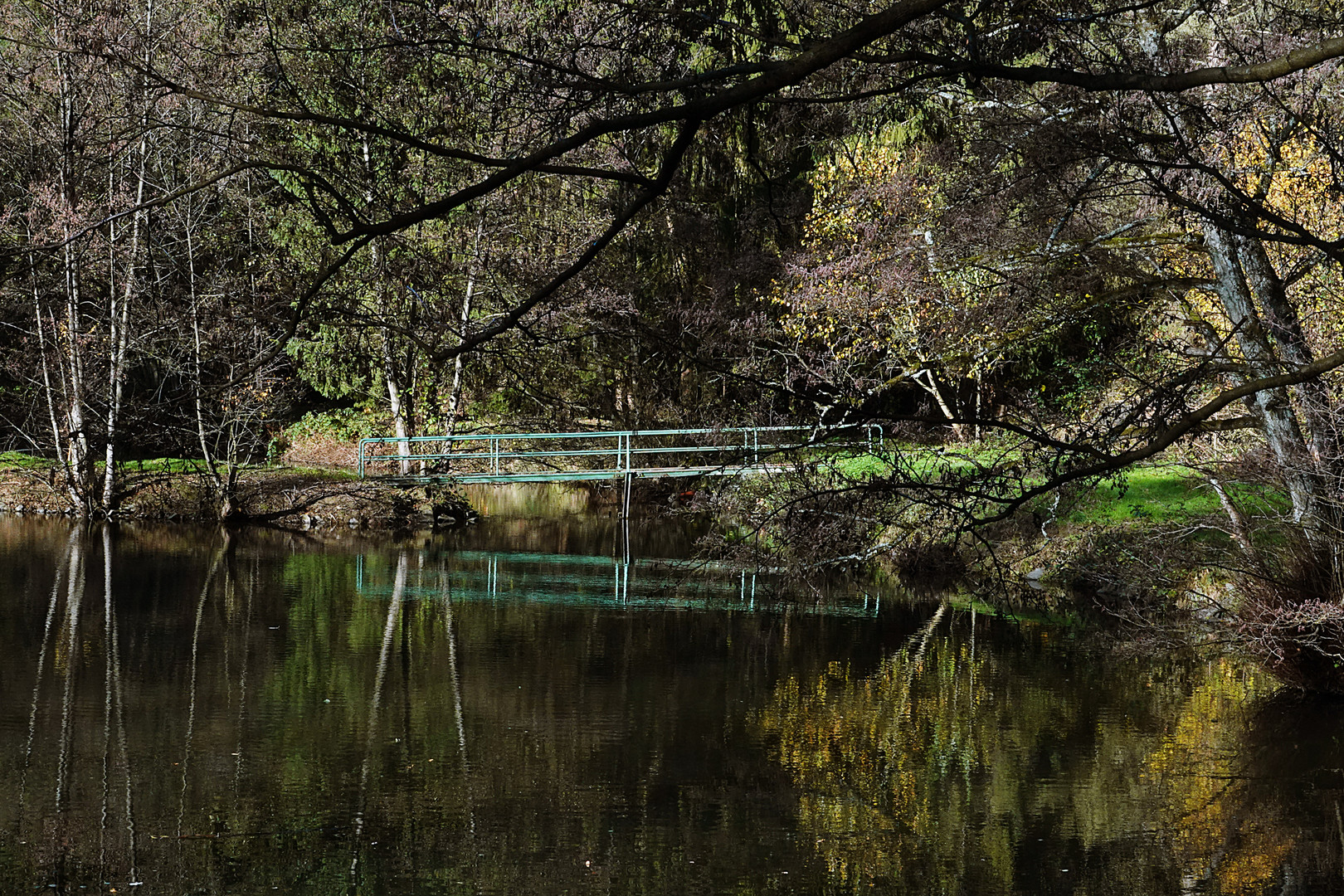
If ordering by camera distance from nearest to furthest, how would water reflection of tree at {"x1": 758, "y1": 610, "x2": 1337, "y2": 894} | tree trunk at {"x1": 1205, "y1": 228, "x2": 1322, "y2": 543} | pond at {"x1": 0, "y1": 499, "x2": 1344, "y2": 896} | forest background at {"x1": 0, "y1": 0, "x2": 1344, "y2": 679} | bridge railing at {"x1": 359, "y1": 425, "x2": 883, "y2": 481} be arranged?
forest background at {"x1": 0, "y1": 0, "x2": 1344, "y2": 679}, pond at {"x1": 0, "y1": 499, "x2": 1344, "y2": 896}, water reflection of tree at {"x1": 758, "y1": 610, "x2": 1337, "y2": 894}, tree trunk at {"x1": 1205, "y1": 228, "x2": 1322, "y2": 543}, bridge railing at {"x1": 359, "y1": 425, "x2": 883, "y2": 481}

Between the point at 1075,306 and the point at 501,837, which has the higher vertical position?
the point at 1075,306

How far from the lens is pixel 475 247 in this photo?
21.1 m

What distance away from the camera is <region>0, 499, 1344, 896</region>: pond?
219 inches

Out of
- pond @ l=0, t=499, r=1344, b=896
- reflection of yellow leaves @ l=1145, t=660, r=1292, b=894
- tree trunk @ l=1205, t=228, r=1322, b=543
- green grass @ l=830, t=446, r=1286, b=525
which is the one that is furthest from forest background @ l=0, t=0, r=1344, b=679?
pond @ l=0, t=499, r=1344, b=896

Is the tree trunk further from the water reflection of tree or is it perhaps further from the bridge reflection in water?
the bridge reflection in water

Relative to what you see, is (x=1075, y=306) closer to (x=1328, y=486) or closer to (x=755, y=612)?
(x=1328, y=486)

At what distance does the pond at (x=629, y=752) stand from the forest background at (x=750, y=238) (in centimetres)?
127

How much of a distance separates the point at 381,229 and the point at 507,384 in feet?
72.3

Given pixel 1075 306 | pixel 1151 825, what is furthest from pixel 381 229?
pixel 1075 306

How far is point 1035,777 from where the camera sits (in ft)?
23.2

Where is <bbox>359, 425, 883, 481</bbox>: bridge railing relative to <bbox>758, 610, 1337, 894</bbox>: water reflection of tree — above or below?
above

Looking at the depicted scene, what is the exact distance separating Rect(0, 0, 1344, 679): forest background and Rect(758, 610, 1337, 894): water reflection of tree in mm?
1054

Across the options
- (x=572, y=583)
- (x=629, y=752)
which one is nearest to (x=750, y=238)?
(x=572, y=583)

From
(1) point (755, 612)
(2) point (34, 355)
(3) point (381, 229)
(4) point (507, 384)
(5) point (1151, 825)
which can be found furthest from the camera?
(4) point (507, 384)
